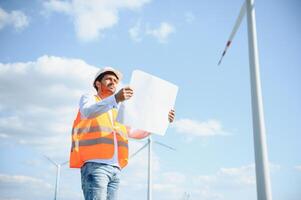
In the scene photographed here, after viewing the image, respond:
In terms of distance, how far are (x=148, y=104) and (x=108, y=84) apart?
71 cm

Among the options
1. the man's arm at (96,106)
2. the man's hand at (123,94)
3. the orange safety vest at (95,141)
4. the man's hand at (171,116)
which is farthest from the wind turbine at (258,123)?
the man's arm at (96,106)

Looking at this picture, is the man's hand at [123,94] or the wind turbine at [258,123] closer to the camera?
the man's hand at [123,94]

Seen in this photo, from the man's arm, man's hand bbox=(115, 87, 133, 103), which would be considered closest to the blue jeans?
the man's arm

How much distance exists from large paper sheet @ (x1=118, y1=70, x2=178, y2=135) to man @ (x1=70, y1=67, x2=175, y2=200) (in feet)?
0.87

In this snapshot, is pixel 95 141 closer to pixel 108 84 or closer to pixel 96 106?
pixel 96 106

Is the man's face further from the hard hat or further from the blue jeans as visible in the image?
the blue jeans

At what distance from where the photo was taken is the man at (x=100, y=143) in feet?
16.1

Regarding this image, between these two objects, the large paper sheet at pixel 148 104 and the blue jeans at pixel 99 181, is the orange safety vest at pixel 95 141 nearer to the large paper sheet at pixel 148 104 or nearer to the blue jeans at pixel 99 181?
the blue jeans at pixel 99 181

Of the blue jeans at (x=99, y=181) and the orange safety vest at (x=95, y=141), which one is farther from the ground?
the orange safety vest at (x=95, y=141)

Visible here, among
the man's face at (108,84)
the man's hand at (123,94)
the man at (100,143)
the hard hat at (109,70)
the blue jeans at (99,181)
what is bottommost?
the blue jeans at (99,181)

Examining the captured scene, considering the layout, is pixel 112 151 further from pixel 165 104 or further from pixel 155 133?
pixel 165 104

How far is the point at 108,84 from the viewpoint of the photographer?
18.3 ft

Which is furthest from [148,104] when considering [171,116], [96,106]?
[96,106]

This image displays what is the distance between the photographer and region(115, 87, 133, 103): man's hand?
4938 millimetres
